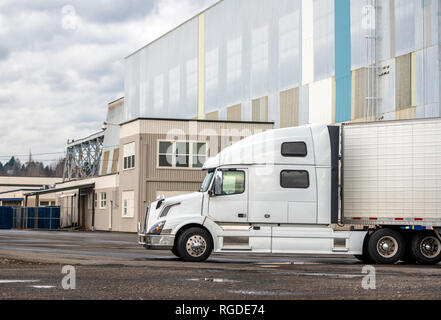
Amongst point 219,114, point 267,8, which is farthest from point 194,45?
point 267,8

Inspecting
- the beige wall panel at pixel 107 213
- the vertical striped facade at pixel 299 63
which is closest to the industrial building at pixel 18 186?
the vertical striped facade at pixel 299 63

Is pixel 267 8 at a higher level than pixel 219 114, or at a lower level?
higher

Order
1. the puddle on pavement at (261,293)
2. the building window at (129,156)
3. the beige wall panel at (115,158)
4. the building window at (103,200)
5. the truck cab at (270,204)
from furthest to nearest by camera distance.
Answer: the beige wall panel at (115,158), the building window at (103,200), the building window at (129,156), the truck cab at (270,204), the puddle on pavement at (261,293)

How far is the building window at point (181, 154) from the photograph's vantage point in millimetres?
48375

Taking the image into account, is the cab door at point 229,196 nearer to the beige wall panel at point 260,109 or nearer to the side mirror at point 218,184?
the side mirror at point 218,184

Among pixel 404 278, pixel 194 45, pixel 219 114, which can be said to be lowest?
pixel 404 278

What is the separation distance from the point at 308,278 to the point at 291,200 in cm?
621

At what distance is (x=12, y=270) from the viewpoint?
1462 centimetres

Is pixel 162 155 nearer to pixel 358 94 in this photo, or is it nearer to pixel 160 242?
pixel 358 94

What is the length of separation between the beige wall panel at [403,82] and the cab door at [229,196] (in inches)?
844

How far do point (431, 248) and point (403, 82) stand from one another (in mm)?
21238

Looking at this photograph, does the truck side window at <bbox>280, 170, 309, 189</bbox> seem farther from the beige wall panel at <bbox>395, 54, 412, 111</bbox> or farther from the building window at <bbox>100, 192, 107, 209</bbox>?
→ the building window at <bbox>100, 192, 107, 209</bbox>

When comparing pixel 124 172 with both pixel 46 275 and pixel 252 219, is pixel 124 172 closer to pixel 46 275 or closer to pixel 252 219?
pixel 252 219

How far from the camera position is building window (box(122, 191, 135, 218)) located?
49.7 meters
